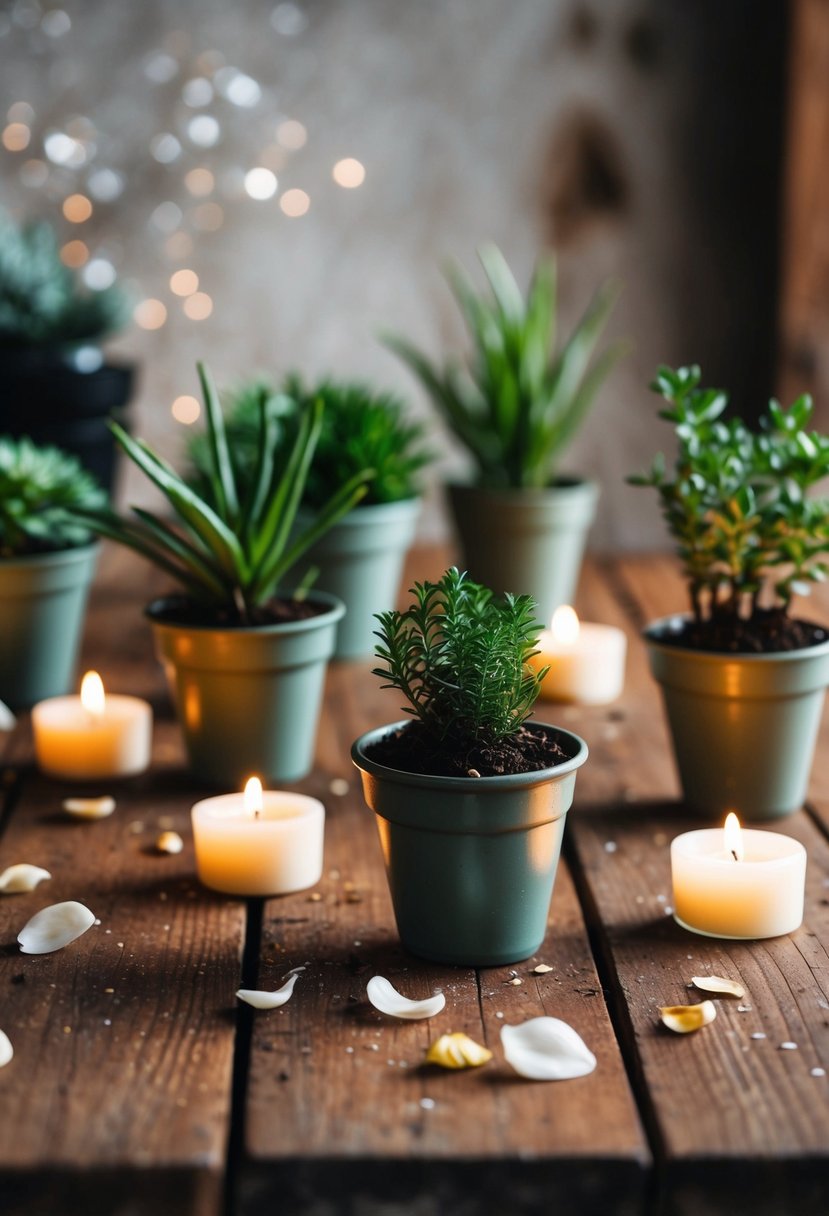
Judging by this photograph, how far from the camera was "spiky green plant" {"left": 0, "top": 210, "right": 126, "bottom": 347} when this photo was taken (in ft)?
6.22

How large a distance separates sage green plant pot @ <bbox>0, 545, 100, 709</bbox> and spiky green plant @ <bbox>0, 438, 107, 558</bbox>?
1.1 inches

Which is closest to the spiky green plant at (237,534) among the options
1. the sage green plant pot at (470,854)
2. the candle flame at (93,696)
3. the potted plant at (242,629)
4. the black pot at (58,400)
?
the potted plant at (242,629)

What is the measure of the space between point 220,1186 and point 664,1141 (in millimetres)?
207

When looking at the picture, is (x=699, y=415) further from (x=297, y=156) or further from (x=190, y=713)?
(x=297, y=156)

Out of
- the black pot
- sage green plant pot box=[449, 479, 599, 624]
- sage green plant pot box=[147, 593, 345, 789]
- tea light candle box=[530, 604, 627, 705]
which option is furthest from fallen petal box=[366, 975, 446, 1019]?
the black pot

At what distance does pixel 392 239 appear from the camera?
2316 mm

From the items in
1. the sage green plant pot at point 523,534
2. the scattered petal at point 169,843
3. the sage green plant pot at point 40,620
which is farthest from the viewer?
the sage green plant pot at point 523,534

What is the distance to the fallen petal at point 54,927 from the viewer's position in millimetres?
866

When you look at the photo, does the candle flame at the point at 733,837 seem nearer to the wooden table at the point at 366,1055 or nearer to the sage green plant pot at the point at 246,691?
the wooden table at the point at 366,1055

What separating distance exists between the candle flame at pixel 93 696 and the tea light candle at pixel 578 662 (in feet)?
1.37

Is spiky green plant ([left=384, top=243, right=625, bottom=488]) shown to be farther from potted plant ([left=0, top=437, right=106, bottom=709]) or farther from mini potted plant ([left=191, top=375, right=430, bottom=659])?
potted plant ([left=0, top=437, right=106, bottom=709])

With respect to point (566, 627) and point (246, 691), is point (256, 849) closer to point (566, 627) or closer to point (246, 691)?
point (246, 691)

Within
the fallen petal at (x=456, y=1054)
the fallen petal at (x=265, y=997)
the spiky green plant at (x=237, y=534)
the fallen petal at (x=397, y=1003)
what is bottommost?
the fallen petal at (x=265, y=997)

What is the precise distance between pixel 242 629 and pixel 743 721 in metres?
0.40
